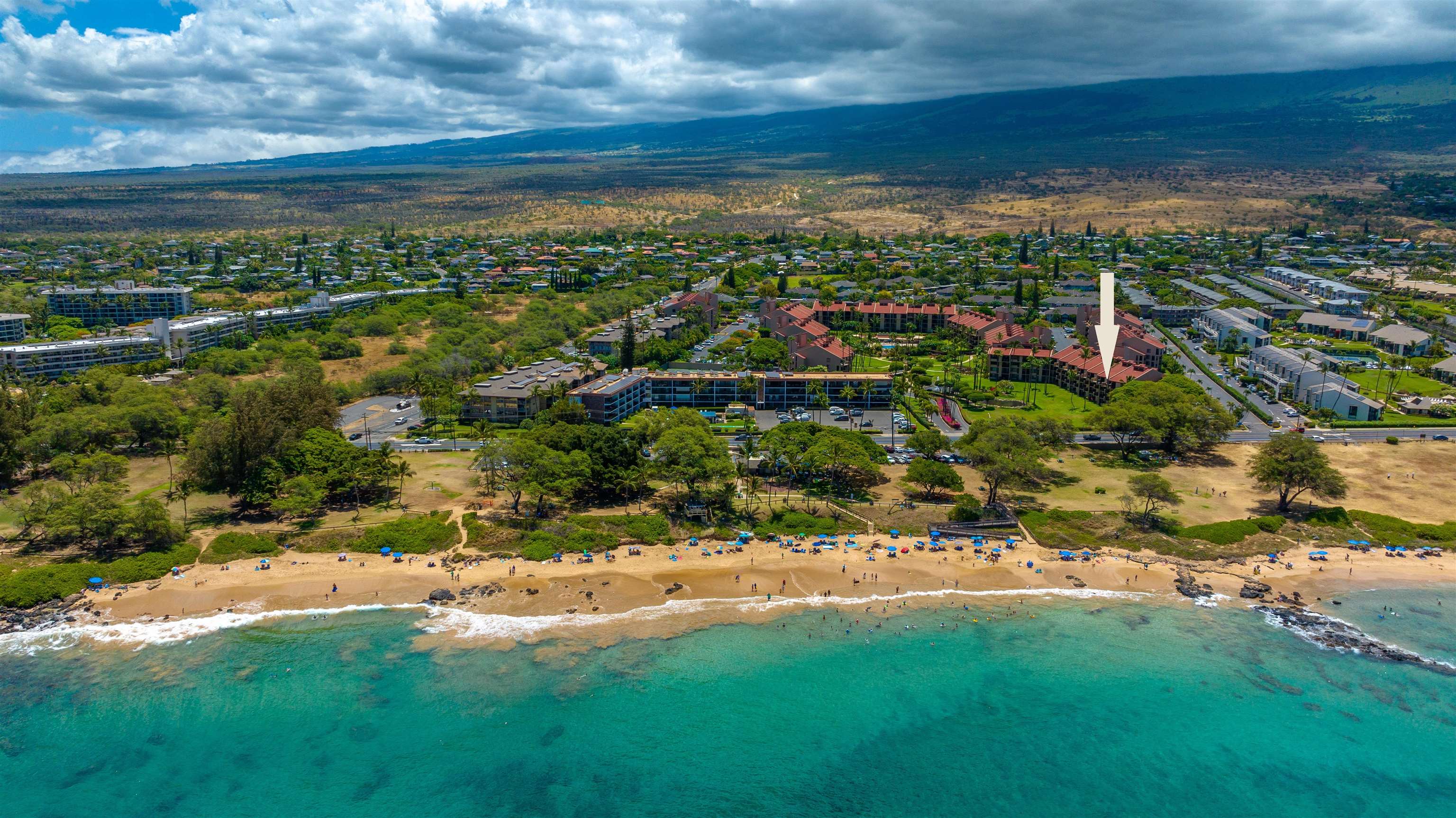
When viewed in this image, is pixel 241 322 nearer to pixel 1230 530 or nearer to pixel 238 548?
pixel 238 548

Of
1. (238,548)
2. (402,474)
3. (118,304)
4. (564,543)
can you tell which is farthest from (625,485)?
(118,304)

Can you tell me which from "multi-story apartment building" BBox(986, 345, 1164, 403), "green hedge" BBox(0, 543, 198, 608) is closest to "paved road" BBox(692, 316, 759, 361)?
"multi-story apartment building" BBox(986, 345, 1164, 403)

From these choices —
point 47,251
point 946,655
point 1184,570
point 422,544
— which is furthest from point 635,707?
point 47,251

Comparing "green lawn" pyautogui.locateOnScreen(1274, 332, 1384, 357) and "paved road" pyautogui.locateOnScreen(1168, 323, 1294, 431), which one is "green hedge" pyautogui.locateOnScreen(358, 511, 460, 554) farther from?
"green lawn" pyautogui.locateOnScreen(1274, 332, 1384, 357)

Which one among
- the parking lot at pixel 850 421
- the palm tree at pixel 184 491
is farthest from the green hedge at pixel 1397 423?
the palm tree at pixel 184 491

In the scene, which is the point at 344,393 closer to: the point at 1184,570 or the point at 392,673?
the point at 392,673

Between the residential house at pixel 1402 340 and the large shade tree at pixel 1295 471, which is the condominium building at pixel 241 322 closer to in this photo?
the large shade tree at pixel 1295 471
